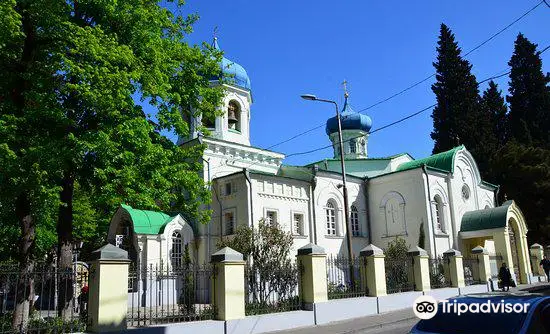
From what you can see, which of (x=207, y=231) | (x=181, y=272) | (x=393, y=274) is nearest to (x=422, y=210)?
(x=393, y=274)

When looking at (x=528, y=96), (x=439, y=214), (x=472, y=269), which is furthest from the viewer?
(x=528, y=96)

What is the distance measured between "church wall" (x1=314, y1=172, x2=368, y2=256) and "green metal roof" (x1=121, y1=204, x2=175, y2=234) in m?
8.19

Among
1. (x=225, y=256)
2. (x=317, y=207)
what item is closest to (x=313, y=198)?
(x=317, y=207)

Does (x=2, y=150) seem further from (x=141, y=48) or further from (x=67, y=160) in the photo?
(x=141, y=48)

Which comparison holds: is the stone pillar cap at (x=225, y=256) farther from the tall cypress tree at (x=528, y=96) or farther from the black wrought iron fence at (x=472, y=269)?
the tall cypress tree at (x=528, y=96)

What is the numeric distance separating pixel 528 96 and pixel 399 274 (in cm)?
3811

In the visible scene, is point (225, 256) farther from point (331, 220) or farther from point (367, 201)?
point (367, 201)

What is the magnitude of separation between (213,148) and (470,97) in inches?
1185

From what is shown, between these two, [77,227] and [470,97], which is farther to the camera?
[470,97]

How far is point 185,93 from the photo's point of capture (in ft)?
48.2

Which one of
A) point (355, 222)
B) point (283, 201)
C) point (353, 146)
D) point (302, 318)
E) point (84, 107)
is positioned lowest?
point (302, 318)

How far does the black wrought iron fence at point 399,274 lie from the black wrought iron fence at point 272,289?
4.30m

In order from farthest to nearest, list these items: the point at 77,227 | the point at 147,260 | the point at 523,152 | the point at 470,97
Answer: the point at 470,97
the point at 523,152
the point at 77,227
the point at 147,260

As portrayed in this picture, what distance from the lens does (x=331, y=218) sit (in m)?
27.0
